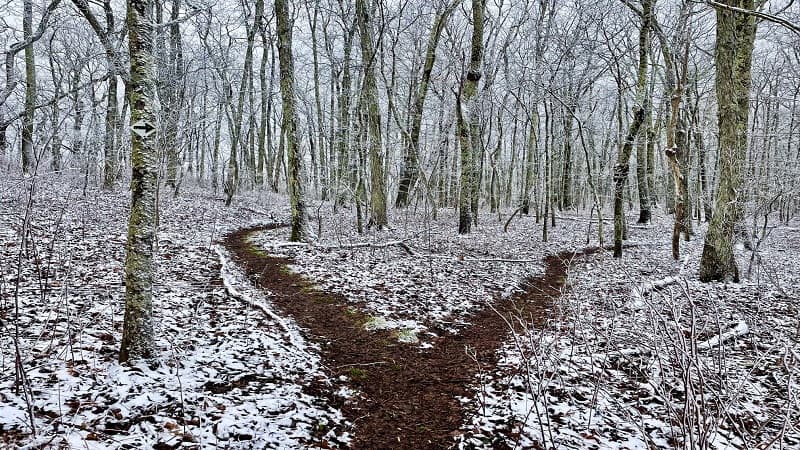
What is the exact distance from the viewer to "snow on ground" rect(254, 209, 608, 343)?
7652 millimetres

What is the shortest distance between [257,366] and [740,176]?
10252 millimetres

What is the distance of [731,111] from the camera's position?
367 inches

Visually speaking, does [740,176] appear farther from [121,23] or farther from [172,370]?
[121,23]

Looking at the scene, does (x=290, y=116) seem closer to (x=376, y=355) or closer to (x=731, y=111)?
(x=376, y=355)

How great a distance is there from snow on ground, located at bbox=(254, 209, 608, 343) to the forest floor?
7 centimetres

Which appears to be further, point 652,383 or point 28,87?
point 28,87

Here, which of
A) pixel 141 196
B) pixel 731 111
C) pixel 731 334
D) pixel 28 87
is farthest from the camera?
pixel 28 87

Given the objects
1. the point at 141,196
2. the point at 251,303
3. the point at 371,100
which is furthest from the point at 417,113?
the point at 141,196

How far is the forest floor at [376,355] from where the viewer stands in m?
3.54

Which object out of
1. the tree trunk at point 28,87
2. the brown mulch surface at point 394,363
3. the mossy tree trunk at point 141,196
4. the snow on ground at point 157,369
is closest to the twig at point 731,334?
the brown mulch surface at point 394,363

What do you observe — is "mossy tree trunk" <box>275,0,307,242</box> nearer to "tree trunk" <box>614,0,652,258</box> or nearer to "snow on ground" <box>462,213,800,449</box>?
"snow on ground" <box>462,213,800,449</box>

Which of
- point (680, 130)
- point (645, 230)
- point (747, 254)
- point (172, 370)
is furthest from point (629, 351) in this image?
point (645, 230)

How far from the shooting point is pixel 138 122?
168 inches

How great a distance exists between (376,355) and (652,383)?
142 inches
